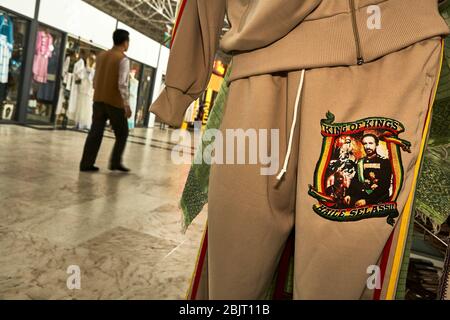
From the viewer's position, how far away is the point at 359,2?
2.10ft

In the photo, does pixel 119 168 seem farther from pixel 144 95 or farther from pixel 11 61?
pixel 144 95

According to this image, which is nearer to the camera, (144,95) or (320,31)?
(320,31)

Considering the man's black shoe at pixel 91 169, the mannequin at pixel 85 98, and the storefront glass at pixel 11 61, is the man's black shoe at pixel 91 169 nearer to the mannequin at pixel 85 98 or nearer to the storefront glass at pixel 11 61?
the storefront glass at pixel 11 61

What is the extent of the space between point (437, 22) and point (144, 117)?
10.7 m

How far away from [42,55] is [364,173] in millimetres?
6984

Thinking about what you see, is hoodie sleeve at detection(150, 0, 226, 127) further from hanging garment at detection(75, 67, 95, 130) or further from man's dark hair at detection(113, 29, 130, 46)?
hanging garment at detection(75, 67, 95, 130)

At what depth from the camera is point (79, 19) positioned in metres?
6.94

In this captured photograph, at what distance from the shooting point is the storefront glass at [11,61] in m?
5.41

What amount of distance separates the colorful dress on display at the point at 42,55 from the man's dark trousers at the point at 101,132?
12.2 ft

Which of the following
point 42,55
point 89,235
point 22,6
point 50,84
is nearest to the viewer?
point 89,235

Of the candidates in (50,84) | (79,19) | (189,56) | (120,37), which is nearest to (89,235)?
(189,56)

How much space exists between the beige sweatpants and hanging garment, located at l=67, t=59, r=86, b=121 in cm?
695

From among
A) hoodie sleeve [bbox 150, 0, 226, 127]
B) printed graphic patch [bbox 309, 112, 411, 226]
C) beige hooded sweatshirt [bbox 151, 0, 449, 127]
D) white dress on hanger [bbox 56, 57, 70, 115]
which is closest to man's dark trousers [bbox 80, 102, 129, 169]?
hoodie sleeve [bbox 150, 0, 226, 127]

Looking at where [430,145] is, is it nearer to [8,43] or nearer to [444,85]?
[444,85]
